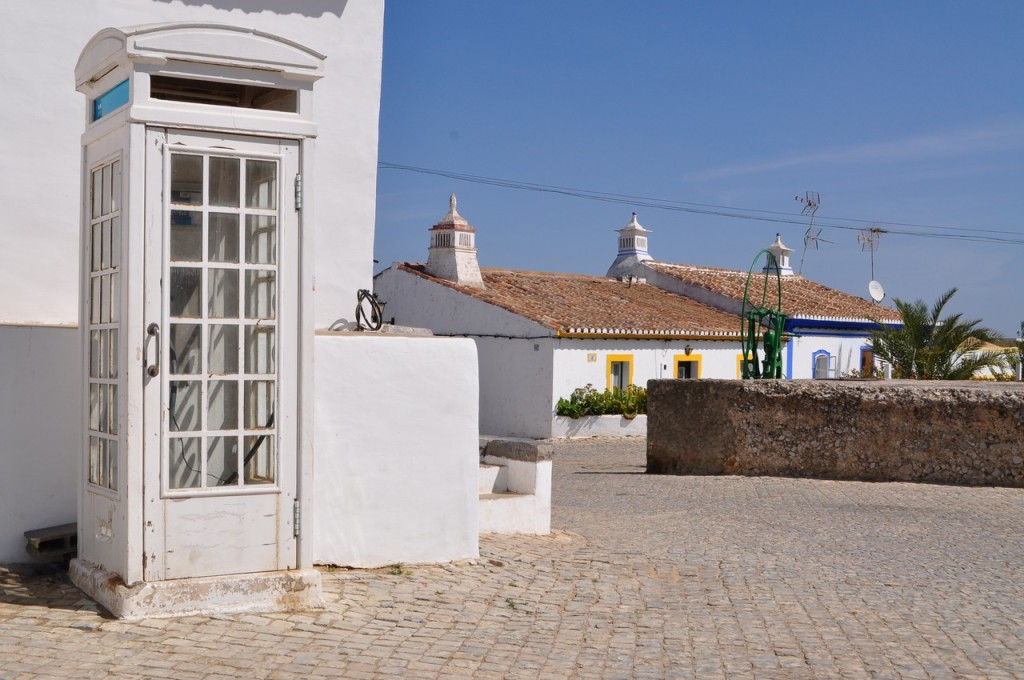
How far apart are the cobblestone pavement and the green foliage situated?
15173mm

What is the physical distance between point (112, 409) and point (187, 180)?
1.21 meters

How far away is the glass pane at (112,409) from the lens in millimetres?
5312

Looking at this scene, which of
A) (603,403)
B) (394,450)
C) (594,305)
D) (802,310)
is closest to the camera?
(394,450)

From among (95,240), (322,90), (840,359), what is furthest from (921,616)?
(840,359)

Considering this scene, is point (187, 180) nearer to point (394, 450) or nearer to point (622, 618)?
point (394, 450)

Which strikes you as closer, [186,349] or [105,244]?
[186,349]

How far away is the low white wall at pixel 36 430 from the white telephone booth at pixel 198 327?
0.72m

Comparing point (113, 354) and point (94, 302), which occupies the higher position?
point (94, 302)

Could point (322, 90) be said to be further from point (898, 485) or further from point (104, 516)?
point (898, 485)

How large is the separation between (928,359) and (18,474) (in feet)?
56.6

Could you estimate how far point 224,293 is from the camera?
5.38m

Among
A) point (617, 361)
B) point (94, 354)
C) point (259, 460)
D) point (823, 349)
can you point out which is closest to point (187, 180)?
point (94, 354)

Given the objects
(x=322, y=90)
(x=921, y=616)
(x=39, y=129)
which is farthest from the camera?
(x=322, y=90)

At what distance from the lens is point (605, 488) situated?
1241 centimetres
